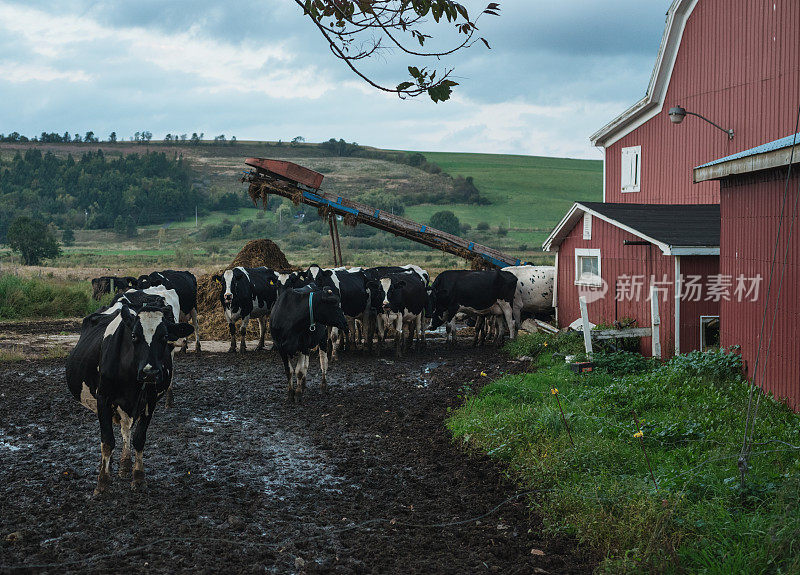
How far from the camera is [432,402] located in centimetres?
1286

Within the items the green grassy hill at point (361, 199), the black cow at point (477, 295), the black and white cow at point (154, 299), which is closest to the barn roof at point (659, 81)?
the black cow at point (477, 295)

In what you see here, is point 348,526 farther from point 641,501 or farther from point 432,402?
point 432,402

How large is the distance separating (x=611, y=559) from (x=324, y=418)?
6.47 meters

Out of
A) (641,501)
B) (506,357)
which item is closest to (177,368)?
(506,357)

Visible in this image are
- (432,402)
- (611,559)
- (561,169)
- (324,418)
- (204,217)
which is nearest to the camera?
(611,559)

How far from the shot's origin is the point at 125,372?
788cm

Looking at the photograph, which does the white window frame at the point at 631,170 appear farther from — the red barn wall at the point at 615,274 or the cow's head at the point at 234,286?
the cow's head at the point at 234,286

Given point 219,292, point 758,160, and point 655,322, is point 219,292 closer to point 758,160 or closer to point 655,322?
point 655,322

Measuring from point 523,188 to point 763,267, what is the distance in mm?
115180

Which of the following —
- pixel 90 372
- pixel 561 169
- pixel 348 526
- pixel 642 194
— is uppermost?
pixel 561 169

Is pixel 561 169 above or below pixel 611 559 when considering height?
above

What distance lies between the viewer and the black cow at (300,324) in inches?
507

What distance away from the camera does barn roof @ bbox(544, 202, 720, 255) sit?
46.9 ft

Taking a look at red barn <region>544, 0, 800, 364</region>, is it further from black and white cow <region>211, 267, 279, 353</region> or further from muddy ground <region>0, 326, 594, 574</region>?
black and white cow <region>211, 267, 279, 353</region>
